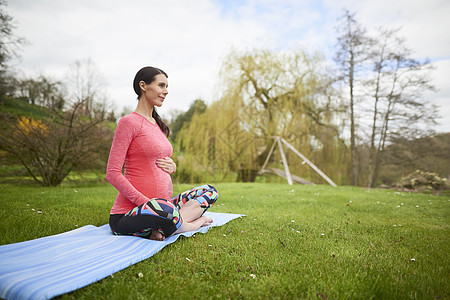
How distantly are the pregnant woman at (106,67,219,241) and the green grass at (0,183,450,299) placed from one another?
0.26 meters

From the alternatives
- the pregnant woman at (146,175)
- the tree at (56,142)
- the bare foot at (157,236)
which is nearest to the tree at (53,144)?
the tree at (56,142)

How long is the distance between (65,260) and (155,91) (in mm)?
1583

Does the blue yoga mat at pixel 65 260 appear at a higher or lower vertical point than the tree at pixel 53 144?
lower

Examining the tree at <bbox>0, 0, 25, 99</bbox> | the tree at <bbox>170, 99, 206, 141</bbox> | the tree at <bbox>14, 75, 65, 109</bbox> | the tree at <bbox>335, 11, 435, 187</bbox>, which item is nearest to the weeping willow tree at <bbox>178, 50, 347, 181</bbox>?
the tree at <bbox>170, 99, 206, 141</bbox>

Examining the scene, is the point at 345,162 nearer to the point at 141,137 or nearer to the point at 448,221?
the point at 448,221

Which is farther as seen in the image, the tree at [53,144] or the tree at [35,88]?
the tree at [35,88]

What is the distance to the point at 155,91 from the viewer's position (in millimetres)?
2406

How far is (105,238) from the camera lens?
2148mm

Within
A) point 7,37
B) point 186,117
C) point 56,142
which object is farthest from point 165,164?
point 186,117

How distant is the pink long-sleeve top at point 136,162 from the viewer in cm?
215

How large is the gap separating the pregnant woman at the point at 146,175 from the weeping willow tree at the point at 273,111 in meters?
7.87

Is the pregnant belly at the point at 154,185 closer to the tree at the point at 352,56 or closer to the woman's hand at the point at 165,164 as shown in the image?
the woman's hand at the point at 165,164

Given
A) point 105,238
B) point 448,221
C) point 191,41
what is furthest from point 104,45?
point 448,221

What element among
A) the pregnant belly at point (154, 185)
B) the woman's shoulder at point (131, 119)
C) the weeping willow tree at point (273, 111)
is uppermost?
the weeping willow tree at point (273, 111)
